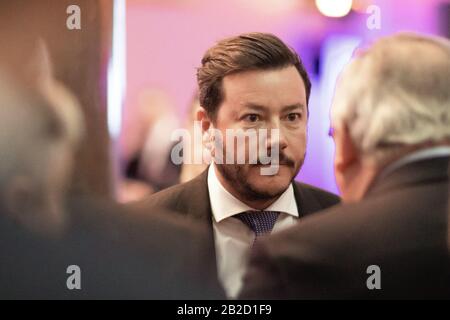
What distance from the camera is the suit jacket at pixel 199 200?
7.93 feet

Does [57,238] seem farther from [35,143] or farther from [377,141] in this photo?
[377,141]

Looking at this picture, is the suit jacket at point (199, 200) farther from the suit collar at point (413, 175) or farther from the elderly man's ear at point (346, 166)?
the suit collar at point (413, 175)

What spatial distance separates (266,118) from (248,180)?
0.19 m

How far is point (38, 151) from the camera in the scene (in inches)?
96.7

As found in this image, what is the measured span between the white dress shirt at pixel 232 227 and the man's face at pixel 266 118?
3 centimetres

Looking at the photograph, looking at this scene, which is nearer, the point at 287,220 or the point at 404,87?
the point at 404,87

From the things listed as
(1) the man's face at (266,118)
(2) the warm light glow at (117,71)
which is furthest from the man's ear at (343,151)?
(2) the warm light glow at (117,71)

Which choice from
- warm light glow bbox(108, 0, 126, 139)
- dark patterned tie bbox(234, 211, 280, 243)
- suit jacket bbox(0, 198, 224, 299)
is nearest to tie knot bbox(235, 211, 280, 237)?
dark patterned tie bbox(234, 211, 280, 243)

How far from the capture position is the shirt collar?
2.42 meters

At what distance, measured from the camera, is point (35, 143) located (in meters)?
2.46

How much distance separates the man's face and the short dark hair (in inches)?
0.7

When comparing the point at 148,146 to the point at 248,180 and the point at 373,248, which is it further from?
the point at 373,248
